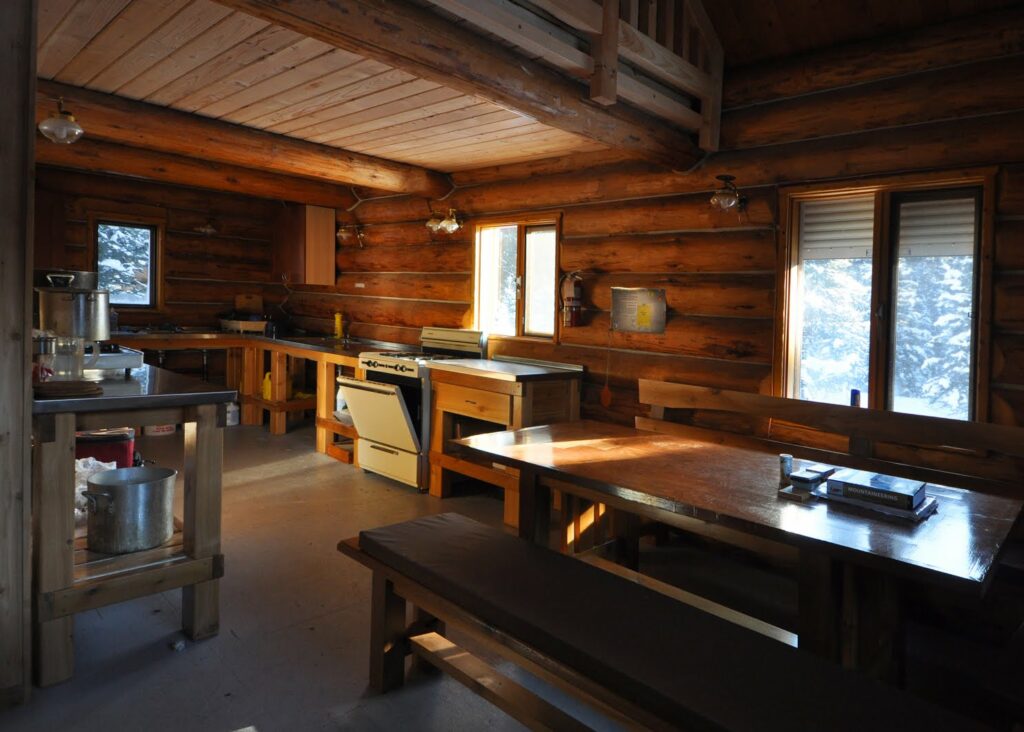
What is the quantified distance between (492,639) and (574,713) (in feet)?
2.55

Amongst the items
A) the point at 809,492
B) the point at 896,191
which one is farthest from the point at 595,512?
the point at 896,191

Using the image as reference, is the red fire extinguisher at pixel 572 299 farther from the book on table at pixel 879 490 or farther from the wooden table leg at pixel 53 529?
the wooden table leg at pixel 53 529

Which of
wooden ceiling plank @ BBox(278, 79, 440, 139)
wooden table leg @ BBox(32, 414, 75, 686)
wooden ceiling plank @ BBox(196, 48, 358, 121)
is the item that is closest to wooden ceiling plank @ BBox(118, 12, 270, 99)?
wooden ceiling plank @ BBox(196, 48, 358, 121)

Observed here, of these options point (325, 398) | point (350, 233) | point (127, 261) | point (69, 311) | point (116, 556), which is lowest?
point (116, 556)

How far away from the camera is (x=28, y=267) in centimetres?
241

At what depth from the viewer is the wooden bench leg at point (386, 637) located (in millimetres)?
2537

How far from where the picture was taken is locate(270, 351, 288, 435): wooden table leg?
7105 mm

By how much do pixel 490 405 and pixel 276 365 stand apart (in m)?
3.26

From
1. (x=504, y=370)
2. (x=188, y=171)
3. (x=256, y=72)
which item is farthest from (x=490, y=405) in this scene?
(x=188, y=171)

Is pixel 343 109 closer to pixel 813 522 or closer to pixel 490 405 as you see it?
pixel 490 405

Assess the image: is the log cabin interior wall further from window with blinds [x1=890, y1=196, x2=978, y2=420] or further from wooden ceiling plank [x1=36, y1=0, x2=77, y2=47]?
wooden ceiling plank [x1=36, y1=0, x2=77, y2=47]

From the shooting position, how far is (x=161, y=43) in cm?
338

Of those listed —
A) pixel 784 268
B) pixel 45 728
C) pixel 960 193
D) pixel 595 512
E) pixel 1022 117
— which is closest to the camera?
pixel 45 728

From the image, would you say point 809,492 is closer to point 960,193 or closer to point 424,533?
point 424,533
